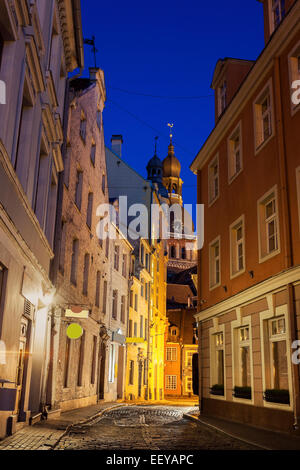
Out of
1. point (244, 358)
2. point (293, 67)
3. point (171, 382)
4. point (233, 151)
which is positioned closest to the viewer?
point (293, 67)

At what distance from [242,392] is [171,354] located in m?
48.8

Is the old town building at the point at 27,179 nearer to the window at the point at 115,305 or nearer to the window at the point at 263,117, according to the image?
the window at the point at 263,117

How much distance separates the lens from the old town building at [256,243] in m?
12.6

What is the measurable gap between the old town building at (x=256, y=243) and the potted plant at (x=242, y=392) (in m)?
0.04

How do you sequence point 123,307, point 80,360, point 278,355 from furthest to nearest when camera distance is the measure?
point 123,307
point 80,360
point 278,355

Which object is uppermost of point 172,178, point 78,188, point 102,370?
point 172,178

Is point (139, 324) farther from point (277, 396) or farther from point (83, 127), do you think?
point (277, 396)

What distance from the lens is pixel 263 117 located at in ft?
51.0

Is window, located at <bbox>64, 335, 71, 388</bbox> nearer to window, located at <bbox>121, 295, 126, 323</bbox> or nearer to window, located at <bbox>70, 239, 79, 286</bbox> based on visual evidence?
window, located at <bbox>70, 239, 79, 286</bbox>

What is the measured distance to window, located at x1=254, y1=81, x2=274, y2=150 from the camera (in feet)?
48.9

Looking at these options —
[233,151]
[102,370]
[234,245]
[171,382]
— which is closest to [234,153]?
[233,151]

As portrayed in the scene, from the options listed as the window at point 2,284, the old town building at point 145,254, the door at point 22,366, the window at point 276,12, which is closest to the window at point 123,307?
the old town building at point 145,254

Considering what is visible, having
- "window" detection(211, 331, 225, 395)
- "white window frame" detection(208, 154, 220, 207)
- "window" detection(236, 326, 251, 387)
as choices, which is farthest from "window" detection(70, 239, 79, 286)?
"window" detection(236, 326, 251, 387)

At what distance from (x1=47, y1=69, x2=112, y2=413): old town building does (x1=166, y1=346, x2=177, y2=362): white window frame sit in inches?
1385
